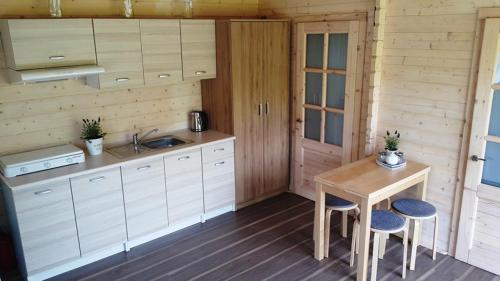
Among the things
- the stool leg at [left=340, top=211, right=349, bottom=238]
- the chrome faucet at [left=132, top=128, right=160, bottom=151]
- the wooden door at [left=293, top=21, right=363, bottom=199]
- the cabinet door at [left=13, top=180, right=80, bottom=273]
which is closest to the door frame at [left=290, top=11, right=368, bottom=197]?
the wooden door at [left=293, top=21, right=363, bottom=199]

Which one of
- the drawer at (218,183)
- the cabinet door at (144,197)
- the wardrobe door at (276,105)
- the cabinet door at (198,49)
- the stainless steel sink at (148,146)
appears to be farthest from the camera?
the wardrobe door at (276,105)

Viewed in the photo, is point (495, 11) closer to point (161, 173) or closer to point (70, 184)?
point (161, 173)

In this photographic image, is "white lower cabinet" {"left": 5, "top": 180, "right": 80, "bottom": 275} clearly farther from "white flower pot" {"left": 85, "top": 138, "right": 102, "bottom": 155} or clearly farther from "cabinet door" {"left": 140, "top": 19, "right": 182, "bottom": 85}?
"cabinet door" {"left": 140, "top": 19, "right": 182, "bottom": 85}

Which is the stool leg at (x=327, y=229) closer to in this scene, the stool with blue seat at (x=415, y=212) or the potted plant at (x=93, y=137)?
the stool with blue seat at (x=415, y=212)

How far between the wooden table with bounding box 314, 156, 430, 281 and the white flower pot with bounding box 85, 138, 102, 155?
1.83 meters

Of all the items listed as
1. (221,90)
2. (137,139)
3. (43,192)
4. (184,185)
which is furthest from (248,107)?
(43,192)

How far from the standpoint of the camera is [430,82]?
3.27m

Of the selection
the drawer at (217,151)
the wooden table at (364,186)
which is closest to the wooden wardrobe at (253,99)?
the drawer at (217,151)

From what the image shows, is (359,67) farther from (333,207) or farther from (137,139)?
(137,139)

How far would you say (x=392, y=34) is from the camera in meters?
3.43

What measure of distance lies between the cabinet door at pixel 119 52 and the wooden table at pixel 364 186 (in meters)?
1.77

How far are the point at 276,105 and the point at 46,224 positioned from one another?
96.2 inches

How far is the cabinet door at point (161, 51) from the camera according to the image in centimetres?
352

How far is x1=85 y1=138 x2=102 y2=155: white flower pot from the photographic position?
3.45m
